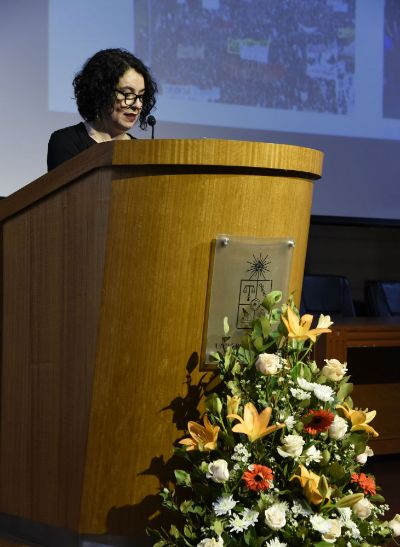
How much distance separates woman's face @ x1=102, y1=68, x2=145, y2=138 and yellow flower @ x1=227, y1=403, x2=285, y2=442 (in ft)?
3.20

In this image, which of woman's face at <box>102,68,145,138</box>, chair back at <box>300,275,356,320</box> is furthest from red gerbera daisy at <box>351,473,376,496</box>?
chair back at <box>300,275,356,320</box>

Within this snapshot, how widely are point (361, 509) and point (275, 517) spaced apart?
22 centimetres

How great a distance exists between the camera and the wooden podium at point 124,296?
1561 millimetres

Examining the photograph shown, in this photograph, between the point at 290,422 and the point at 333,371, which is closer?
the point at 290,422

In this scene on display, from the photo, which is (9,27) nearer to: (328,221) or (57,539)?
(328,221)

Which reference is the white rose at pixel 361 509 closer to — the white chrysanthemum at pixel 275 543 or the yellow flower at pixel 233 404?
the white chrysanthemum at pixel 275 543

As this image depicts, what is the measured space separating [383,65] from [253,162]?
402 centimetres

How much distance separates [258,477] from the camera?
1505mm

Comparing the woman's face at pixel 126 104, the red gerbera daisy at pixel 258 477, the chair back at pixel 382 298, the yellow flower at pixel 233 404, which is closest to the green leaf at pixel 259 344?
the yellow flower at pixel 233 404

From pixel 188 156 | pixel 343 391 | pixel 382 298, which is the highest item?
pixel 188 156

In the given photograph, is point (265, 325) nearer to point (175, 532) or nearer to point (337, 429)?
point (337, 429)

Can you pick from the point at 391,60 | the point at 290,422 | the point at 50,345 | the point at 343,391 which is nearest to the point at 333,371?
the point at 343,391

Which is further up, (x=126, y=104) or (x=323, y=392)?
(x=126, y=104)

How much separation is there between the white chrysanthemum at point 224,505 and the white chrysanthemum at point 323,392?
23cm
